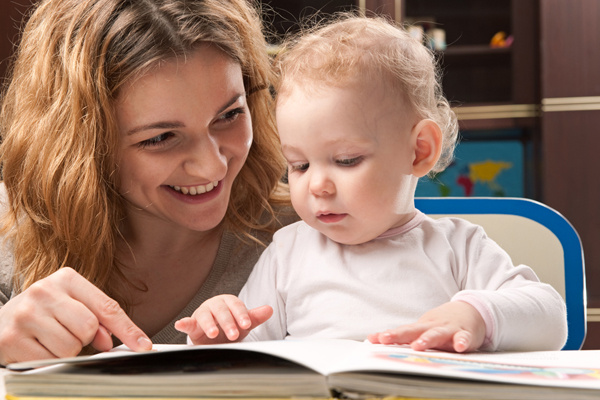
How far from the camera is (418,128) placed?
982 millimetres

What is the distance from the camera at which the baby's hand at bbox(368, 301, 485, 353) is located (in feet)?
2.42

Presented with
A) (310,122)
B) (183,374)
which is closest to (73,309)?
(183,374)

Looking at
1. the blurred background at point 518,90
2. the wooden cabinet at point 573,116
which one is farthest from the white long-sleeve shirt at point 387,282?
the wooden cabinet at point 573,116

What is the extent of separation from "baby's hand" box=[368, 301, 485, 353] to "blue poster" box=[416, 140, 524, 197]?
9.29 feet

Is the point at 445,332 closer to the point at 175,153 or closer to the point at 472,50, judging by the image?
the point at 175,153

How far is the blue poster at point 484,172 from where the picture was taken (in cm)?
360

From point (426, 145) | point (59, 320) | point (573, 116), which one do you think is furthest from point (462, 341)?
Result: point (573, 116)

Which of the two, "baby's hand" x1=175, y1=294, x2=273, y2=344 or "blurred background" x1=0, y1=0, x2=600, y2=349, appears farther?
"blurred background" x1=0, y1=0, x2=600, y2=349

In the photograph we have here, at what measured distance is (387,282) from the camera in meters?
0.97

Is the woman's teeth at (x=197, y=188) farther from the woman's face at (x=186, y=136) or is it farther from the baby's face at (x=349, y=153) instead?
the baby's face at (x=349, y=153)

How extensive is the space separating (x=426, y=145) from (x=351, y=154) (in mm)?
122

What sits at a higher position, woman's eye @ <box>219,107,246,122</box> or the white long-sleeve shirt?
woman's eye @ <box>219,107,246,122</box>

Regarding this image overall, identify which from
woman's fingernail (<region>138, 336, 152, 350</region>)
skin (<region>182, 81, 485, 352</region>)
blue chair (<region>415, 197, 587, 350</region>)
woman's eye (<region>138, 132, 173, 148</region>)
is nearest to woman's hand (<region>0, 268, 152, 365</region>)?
woman's fingernail (<region>138, 336, 152, 350</region>)

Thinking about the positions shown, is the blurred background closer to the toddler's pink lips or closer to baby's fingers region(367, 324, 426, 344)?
the toddler's pink lips
